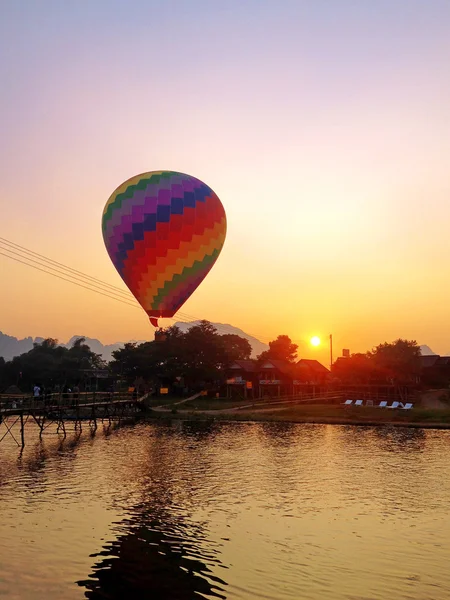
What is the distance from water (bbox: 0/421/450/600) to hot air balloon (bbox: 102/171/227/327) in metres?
11.2

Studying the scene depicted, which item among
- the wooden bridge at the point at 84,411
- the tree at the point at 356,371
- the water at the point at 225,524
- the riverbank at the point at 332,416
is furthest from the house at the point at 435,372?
the water at the point at 225,524

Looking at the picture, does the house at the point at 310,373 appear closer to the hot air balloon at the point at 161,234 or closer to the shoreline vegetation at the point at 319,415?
the shoreline vegetation at the point at 319,415

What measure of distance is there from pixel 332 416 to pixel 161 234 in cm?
3555

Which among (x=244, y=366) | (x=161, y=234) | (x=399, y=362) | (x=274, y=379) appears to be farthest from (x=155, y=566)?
(x=399, y=362)

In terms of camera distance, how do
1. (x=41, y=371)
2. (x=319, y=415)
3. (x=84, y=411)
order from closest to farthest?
(x=319, y=415), (x=84, y=411), (x=41, y=371)

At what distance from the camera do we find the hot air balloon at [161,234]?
3647 centimetres

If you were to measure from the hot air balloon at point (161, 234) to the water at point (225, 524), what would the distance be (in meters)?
11.2

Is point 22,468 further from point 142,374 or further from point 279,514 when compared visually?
point 142,374

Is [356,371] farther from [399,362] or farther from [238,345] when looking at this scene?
[238,345]

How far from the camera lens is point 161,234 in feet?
120

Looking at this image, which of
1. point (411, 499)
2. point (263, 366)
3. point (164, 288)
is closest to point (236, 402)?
point (263, 366)

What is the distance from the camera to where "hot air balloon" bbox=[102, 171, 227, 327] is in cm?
3647

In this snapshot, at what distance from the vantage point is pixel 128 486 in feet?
86.4

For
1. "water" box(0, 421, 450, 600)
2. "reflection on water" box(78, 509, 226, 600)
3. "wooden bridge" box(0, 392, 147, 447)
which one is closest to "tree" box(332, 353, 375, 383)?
"wooden bridge" box(0, 392, 147, 447)
